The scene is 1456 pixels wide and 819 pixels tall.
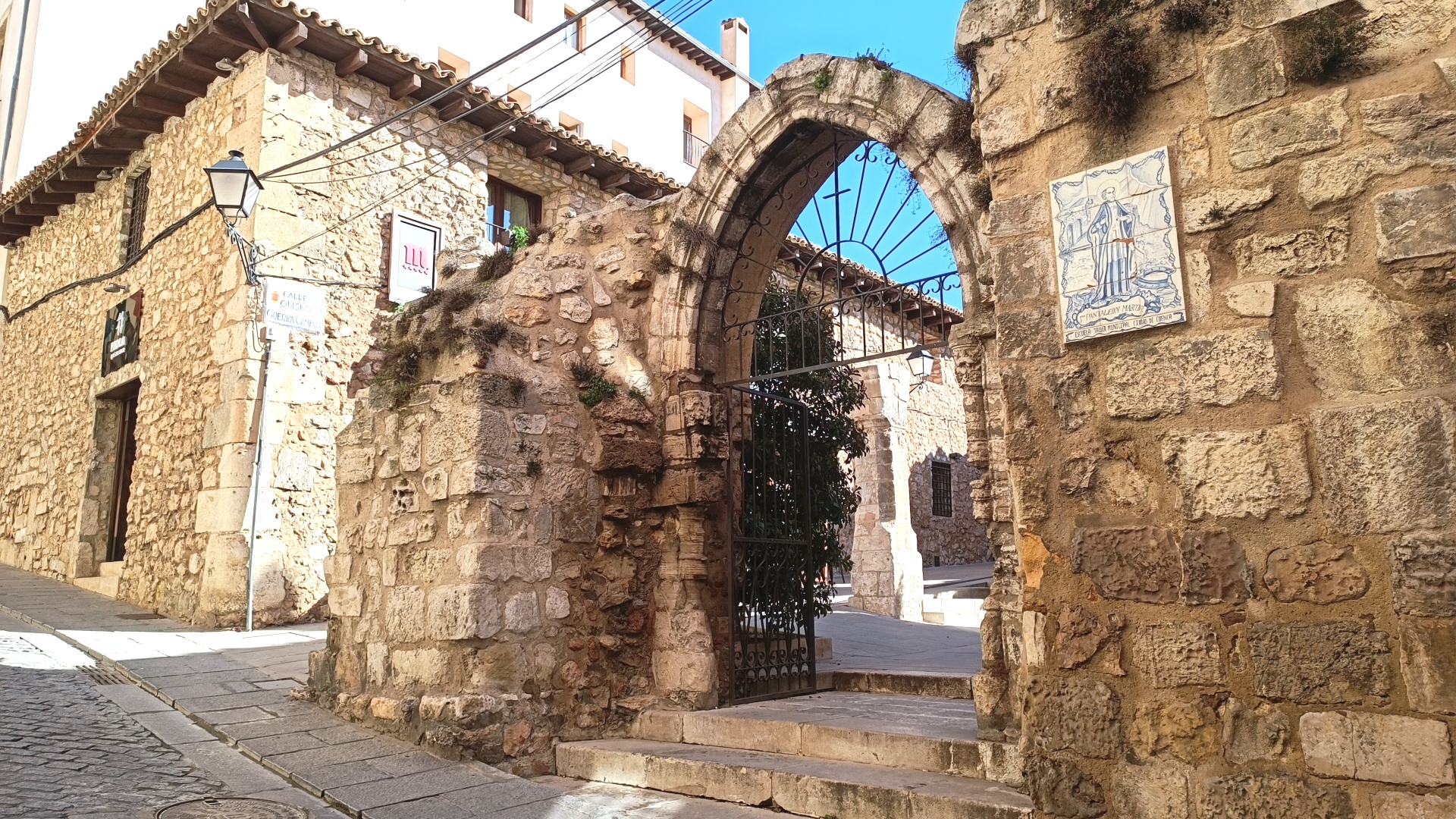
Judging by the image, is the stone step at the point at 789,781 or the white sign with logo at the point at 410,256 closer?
the stone step at the point at 789,781

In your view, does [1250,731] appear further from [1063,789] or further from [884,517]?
[884,517]

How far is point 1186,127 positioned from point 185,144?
10.3 metres

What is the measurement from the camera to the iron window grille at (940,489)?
19328 millimetres

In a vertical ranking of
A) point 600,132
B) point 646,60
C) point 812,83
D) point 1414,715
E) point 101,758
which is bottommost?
point 101,758

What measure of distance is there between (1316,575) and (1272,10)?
160 cm

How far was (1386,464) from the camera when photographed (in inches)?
100

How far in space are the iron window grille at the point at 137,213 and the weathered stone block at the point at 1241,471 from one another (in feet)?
38.6

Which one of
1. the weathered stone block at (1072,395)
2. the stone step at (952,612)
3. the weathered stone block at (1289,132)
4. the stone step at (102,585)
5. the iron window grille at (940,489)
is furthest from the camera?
the iron window grille at (940,489)

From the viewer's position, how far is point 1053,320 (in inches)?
124

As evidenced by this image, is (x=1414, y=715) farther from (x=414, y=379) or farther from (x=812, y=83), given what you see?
(x=414, y=379)

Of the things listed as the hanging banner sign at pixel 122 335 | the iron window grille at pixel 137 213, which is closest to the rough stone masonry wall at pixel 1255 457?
the hanging banner sign at pixel 122 335

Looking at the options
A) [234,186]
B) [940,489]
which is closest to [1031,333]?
[234,186]

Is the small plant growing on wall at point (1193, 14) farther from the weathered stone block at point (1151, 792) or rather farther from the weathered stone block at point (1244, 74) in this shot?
the weathered stone block at point (1151, 792)

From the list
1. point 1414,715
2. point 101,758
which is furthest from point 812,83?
point 101,758
